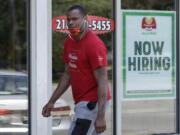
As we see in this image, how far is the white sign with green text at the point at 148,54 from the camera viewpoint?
8.85 metres

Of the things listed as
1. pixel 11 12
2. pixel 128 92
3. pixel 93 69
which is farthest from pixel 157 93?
pixel 93 69

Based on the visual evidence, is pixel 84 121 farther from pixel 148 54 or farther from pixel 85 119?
pixel 148 54

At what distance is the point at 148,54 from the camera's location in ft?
29.6

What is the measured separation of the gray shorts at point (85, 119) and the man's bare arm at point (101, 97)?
149mm

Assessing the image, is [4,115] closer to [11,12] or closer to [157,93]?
[11,12]

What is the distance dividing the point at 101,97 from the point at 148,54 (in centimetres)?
373

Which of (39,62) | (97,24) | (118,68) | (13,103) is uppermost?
(97,24)

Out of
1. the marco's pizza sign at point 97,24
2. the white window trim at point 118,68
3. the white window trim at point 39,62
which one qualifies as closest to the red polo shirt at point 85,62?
the white window trim at point 39,62

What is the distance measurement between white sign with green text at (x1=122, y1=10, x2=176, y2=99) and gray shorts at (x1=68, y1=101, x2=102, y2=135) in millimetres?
3301

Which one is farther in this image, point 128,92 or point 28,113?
point 128,92

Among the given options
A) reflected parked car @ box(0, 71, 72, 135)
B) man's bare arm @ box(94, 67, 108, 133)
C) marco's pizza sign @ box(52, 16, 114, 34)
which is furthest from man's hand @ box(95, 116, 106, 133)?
marco's pizza sign @ box(52, 16, 114, 34)

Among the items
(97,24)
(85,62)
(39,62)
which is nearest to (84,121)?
(85,62)

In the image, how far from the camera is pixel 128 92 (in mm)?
8859

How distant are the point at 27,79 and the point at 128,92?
155cm
